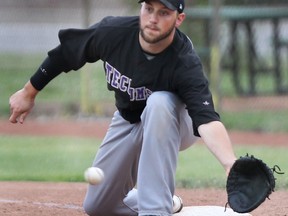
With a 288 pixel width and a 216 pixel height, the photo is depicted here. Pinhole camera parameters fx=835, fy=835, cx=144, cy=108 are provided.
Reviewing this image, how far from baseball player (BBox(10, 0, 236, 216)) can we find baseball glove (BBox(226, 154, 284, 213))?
11cm

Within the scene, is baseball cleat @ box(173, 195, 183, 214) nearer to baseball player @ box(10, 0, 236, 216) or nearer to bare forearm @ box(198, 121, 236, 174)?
baseball player @ box(10, 0, 236, 216)

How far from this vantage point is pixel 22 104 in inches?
201

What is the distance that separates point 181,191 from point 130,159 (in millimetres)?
1600

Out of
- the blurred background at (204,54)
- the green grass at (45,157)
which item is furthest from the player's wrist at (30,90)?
the blurred background at (204,54)

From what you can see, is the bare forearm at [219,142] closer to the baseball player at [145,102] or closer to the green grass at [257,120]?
the baseball player at [145,102]

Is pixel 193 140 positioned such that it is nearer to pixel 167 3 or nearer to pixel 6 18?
pixel 167 3

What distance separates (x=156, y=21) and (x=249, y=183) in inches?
39.7

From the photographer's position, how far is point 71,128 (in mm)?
11352

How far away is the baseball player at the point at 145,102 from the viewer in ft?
14.9

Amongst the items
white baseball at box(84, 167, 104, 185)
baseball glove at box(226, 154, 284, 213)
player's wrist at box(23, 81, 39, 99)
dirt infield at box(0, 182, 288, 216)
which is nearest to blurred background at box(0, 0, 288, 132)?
dirt infield at box(0, 182, 288, 216)

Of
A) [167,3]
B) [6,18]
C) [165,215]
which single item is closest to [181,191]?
[165,215]

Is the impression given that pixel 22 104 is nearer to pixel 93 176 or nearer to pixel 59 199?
pixel 93 176

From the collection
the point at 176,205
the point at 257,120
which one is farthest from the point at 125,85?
the point at 257,120

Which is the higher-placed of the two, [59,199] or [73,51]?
[73,51]
